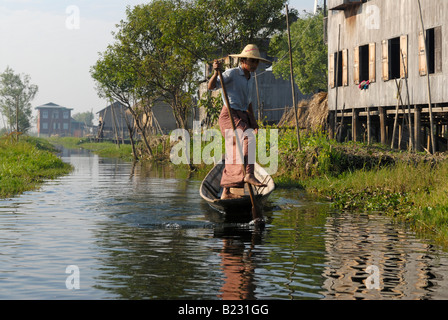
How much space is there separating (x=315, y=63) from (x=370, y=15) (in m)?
25.8

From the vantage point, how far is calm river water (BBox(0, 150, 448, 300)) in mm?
6383

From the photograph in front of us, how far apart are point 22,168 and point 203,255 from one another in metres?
15.1

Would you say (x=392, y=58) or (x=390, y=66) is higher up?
(x=392, y=58)

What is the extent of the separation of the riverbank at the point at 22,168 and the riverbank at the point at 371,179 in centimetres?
692

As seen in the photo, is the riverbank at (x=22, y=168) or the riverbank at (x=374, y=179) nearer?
the riverbank at (x=374, y=179)

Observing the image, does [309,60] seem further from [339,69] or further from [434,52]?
[434,52]

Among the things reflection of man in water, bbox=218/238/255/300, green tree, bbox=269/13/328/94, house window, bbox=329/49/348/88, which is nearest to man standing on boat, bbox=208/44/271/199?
reflection of man in water, bbox=218/238/255/300

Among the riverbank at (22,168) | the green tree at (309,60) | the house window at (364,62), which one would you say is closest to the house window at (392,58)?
the house window at (364,62)

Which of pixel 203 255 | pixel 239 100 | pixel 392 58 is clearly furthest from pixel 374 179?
pixel 392 58

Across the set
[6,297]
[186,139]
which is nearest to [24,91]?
[186,139]

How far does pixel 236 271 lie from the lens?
7.26 meters

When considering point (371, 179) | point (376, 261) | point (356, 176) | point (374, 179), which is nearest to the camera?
point (376, 261)

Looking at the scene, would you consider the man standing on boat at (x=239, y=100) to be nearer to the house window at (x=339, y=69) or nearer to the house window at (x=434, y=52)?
the house window at (x=434, y=52)

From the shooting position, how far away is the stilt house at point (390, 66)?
64.7 feet
